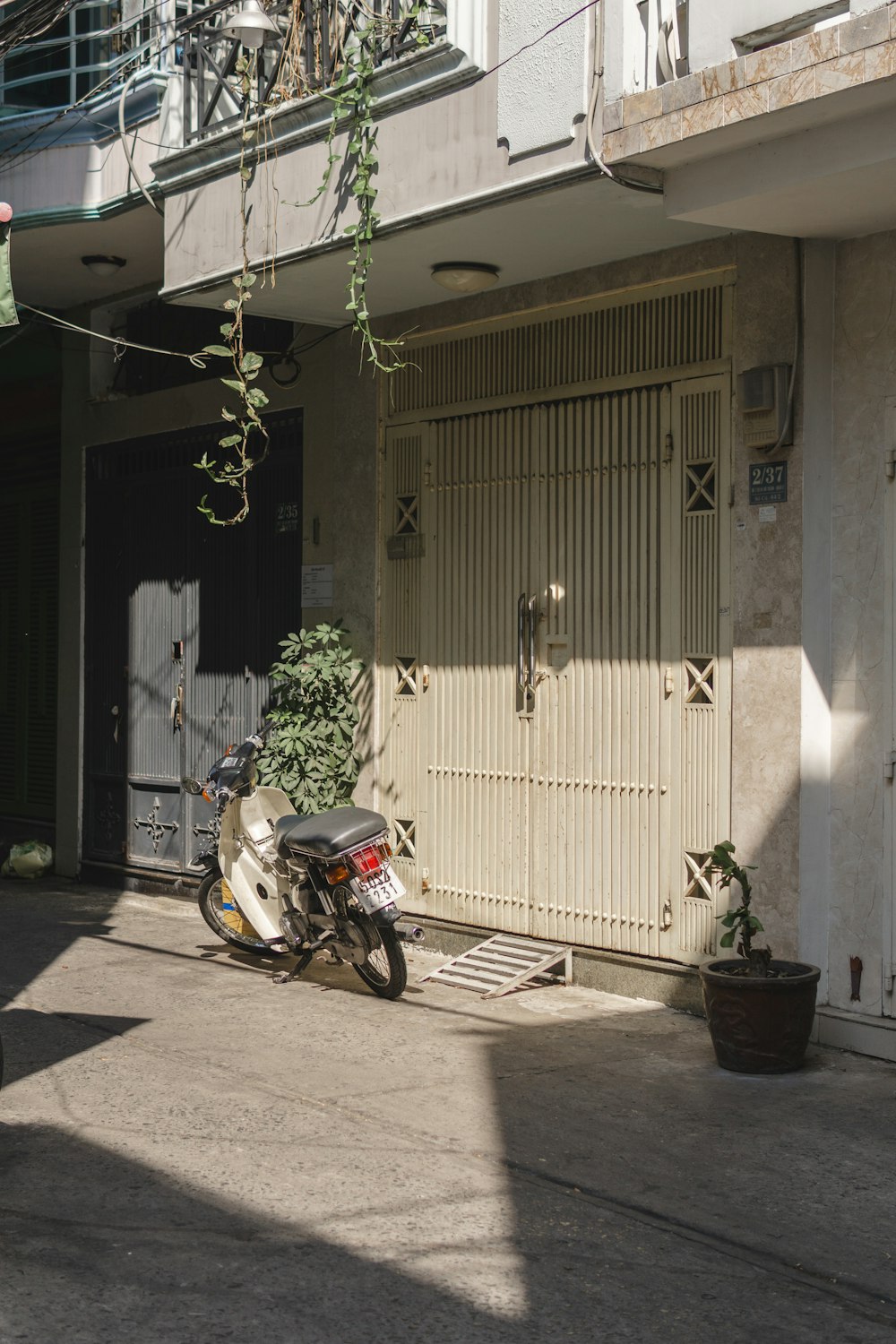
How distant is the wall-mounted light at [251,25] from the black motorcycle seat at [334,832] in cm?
422

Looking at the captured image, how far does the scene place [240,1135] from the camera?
5.57 meters

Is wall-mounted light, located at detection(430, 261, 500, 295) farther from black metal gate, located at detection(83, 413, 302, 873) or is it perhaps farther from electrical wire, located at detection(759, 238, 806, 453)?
black metal gate, located at detection(83, 413, 302, 873)

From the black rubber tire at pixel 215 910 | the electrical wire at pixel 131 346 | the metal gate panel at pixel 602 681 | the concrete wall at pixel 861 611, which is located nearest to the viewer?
the concrete wall at pixel 861 611

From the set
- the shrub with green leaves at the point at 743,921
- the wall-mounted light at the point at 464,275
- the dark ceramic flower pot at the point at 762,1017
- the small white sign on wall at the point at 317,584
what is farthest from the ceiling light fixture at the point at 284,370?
the dark ceramic flower pot at the point at 762,1017

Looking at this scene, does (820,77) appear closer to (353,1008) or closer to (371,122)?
(371,122)

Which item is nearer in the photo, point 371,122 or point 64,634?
point 371,122

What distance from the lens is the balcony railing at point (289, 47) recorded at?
7.70 m

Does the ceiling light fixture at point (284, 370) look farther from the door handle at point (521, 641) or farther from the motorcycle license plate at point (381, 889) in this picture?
the motorcycle license plate at point (381, 889)

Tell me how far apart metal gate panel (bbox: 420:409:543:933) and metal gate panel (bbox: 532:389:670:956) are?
0.19 meters

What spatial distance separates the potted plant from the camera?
646 centimetres


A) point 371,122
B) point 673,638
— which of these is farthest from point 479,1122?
point 371,122

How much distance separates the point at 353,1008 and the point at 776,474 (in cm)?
338

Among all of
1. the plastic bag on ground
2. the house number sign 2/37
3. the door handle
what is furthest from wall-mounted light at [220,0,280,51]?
the plastic bag on ground

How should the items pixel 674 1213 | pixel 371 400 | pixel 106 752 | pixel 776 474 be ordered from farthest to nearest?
pixel 106 752
pixel 371 400
pixel 776 474
pixel 674 1213
